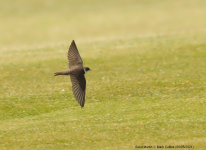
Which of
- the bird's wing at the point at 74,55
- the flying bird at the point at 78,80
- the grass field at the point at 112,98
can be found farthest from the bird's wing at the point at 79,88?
the bird's wing at the point at 74,55

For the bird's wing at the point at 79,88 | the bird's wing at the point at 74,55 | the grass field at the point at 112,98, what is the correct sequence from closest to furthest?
the grass field at the point at 112,98
the bird's wing at the point at 79,88
the bird's wing at the point at 74,55

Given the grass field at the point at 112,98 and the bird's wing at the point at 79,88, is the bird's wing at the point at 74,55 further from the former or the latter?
the grass field at the point at 112,98

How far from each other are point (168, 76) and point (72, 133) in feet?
31.1

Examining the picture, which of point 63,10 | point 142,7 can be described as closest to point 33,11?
point 63,10

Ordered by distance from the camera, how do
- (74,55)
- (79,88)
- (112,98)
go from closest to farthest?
(79,88) < (74,55) < (112,98)

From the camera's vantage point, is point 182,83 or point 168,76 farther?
point 168,76

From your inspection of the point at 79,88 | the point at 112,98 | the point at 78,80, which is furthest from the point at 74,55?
the point at 112,98

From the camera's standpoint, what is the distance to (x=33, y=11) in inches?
2692

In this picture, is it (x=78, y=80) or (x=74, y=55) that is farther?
(x=74, y=55)

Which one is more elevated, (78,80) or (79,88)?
(78,80)

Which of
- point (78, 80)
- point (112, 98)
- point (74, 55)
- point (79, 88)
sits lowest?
point (112, 98)

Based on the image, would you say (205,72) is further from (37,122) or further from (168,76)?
(37,122)

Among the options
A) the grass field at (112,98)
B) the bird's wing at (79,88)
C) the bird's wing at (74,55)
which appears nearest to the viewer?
the grass field at (112,98)

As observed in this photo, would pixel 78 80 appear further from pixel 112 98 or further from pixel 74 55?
pixel 112 98
